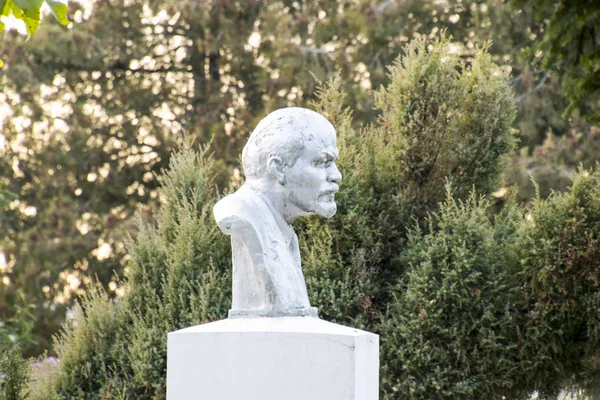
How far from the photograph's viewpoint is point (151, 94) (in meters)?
15.5

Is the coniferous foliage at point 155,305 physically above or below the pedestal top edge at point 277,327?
above

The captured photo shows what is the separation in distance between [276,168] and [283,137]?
17cm

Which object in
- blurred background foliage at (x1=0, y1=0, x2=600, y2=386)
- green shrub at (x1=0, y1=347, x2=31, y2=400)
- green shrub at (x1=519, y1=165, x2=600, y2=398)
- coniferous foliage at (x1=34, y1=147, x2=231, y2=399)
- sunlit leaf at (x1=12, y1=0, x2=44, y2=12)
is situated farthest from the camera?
blurred background foliage at (x1=0, y1=0, x2=600, y2=386)

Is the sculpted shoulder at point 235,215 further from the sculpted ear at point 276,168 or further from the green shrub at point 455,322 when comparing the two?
the green shrub at point 455,322

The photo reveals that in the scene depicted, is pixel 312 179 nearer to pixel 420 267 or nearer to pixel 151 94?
pixel 420 267

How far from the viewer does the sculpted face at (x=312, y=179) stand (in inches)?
219

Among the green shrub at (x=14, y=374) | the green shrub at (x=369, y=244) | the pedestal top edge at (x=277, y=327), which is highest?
the green shrub at (x=369, y=244)

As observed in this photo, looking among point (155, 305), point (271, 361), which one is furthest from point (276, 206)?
point (155, 305)

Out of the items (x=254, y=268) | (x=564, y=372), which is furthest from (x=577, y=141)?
(x=254, y=268)

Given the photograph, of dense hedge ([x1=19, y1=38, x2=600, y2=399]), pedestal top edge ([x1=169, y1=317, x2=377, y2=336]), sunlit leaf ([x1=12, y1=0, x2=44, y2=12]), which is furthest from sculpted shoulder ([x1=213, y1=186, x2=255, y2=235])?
dense hedge ([x1=19, y1=38, x2=600, y2=399])

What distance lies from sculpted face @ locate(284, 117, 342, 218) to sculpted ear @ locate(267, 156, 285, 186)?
0.10 ft

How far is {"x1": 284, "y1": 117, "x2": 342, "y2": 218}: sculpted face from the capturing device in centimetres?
555

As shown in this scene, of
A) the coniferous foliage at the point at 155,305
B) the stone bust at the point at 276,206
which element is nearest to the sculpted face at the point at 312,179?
the stone bust at the point at 276,206

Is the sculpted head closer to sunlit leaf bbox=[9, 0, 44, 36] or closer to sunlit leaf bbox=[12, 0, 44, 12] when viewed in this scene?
sunlit leaf bbox=[9, 0, 44, 36]
